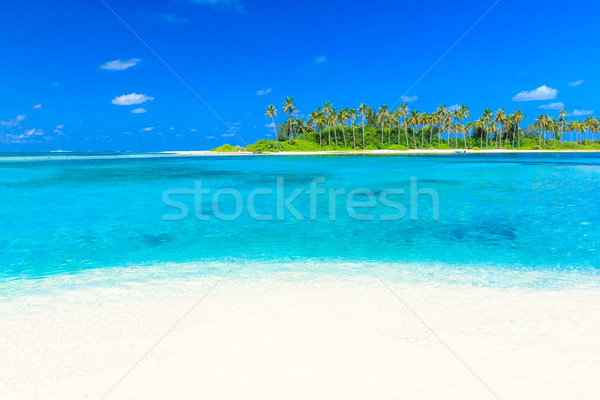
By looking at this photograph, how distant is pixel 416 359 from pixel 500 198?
18780 millimetres

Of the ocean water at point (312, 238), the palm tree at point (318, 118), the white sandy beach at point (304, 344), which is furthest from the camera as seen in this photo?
the palm tree at point (318, 118)

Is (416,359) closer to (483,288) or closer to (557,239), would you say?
(483,288)

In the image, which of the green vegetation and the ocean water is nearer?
the ocean water

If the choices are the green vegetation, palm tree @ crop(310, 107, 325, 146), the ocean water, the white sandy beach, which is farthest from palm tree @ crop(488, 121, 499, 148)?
the white sandy beach

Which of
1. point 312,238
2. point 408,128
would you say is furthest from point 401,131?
point 312,238

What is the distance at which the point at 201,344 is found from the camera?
4.65 m

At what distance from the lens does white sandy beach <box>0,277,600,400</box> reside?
3758 mm

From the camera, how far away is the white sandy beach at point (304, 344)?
148 inches

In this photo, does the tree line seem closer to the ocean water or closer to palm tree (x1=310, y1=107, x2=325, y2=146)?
palm tree (x1=310, y1=107, x2=325, y2=146)

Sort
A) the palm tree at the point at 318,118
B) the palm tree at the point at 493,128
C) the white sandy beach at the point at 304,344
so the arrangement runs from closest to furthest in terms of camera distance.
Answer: the white sandy beach at the point at 304,344 → the palm tree at the point at 318,118 → the palm tree at the point at 493,128

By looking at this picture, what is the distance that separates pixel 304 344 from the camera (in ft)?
15.1

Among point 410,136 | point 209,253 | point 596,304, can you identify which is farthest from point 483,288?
point 410,136

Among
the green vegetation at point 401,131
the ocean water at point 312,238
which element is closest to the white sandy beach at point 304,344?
the ocean water at point 312,238

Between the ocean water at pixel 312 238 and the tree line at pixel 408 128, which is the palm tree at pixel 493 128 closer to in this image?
the tree line at pixel 408 128
